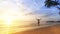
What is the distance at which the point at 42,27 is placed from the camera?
104 centimetres

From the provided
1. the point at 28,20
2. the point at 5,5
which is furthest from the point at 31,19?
the point at 5,5

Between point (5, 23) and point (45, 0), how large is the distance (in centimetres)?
41

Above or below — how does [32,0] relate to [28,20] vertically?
above

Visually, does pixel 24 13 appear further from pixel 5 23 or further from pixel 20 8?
pixel 5 23

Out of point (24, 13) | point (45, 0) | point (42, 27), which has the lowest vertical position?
point (42, 27)

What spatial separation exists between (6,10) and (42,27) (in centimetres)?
35

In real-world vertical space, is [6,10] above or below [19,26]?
above

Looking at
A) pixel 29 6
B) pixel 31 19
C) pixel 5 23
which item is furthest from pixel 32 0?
pixel 5 23

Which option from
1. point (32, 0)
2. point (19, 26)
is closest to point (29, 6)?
point (32, 0)

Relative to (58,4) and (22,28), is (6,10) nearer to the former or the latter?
(22,28)

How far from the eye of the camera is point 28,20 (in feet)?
3.38

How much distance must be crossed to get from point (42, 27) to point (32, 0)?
25 centimetres

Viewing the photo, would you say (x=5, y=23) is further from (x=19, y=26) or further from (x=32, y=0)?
(x=32, y=0)

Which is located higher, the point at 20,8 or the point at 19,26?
the point at 20,8
